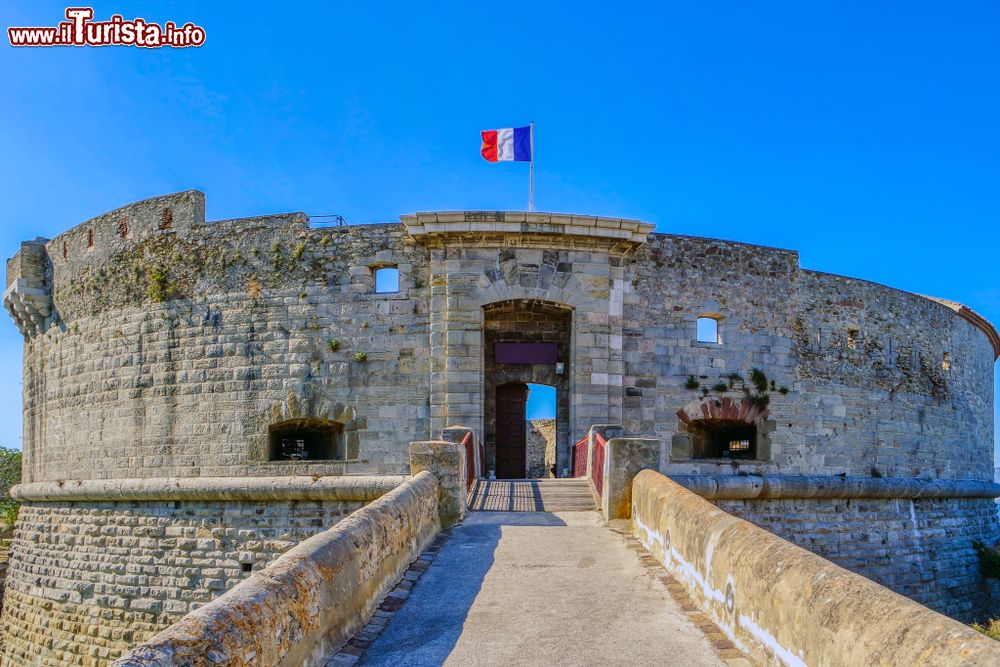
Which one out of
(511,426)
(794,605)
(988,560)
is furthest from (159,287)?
(988,560)

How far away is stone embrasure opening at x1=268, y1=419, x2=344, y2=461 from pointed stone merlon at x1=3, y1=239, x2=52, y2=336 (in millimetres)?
6524

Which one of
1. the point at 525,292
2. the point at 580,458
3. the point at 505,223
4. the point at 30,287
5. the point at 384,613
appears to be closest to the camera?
the point at 384,613

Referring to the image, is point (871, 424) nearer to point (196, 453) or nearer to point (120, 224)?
point (196, 453)

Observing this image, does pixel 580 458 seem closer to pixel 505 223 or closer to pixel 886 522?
pixel 505 223

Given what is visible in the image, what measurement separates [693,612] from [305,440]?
11387mm

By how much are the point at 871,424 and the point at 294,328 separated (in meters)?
11.3

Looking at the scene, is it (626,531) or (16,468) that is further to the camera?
(16,468)

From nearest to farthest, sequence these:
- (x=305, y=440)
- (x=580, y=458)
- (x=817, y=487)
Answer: (x=580, y=458) → (x=817, y=487) → (x=305, y=440)

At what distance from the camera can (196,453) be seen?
1425cm

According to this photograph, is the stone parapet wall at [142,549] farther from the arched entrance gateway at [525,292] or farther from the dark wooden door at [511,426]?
the dark wooden door at [511,426]

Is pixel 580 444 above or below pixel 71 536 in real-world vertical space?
above

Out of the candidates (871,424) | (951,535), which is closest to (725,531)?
(871,424)

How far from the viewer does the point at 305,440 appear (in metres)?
15.4

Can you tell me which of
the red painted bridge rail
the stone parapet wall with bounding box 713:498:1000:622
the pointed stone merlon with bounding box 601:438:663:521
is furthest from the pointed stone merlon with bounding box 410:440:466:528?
the stone parapet wall with bounding box 713:498:1000:622
